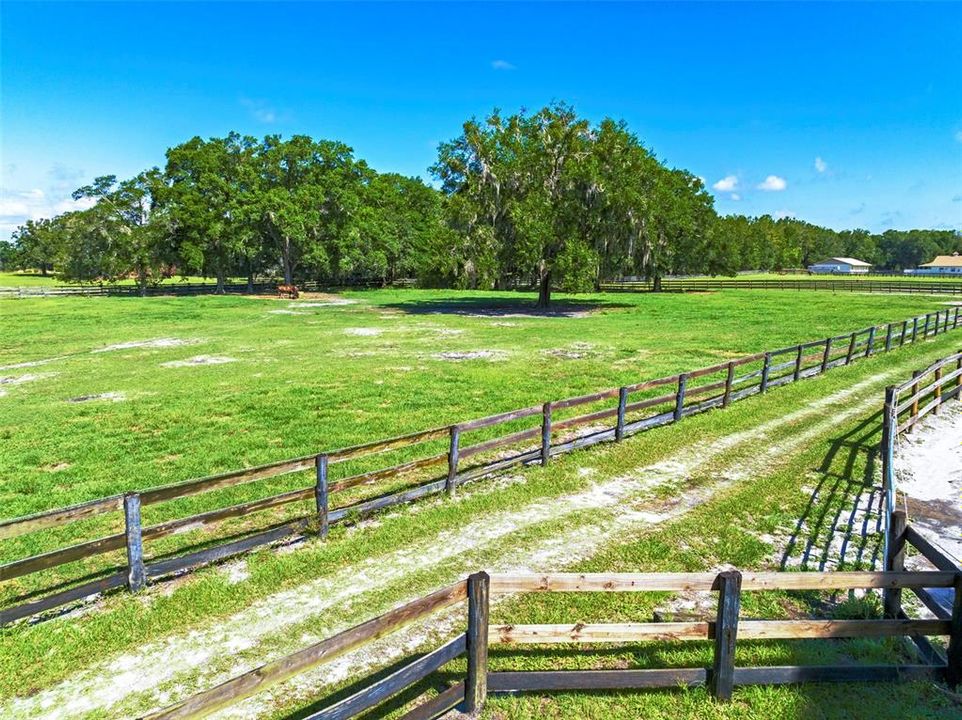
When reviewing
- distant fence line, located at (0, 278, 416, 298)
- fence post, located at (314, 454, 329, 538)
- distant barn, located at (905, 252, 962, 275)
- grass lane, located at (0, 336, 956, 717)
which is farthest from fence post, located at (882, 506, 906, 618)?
distant barn, located at (905, 252, 962, 275)

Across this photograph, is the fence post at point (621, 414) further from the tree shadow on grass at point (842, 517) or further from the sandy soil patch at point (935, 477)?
the sandy soil patch at point (935, 477)

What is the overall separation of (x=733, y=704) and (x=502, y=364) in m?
16.4

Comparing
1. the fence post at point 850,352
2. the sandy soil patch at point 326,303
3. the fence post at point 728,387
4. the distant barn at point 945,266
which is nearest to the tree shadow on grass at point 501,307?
the sandy soil patch at point 326,303

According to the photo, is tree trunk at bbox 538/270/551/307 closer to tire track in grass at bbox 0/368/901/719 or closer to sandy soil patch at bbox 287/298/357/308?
sandy soil patch at bbox 287/298/357/308

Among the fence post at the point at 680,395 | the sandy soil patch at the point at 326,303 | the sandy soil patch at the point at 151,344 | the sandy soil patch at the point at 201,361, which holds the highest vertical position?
the sandy soil patch at the point at 326,303

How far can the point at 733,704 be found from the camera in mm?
4699

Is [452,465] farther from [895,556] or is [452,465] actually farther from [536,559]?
[895,556]

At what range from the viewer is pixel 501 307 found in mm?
45094

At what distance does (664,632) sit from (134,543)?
18.4ft

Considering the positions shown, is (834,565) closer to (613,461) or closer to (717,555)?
(717,555)

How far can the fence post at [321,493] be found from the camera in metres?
7.70

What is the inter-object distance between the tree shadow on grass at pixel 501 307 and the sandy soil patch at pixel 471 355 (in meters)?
15.2

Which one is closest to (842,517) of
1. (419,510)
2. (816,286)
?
(419,510)

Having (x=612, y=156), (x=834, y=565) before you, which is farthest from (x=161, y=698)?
(x=612, y=156)
